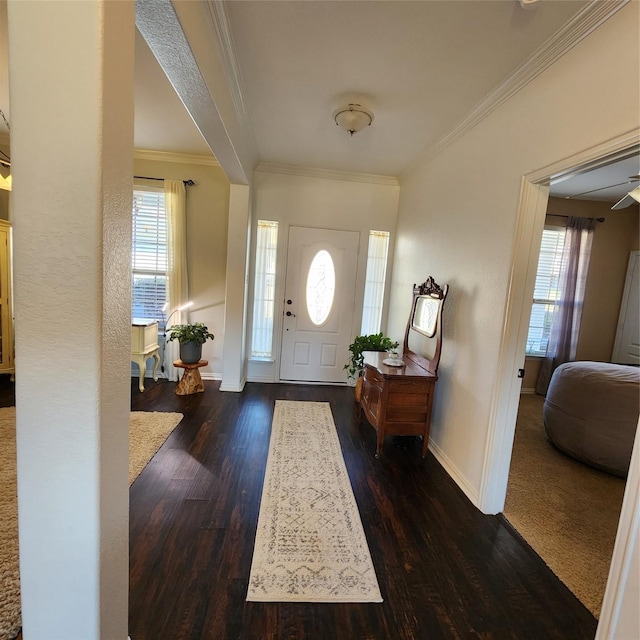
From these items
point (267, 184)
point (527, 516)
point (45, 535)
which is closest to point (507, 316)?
point (527, 516)

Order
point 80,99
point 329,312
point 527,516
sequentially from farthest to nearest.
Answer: point 329,312 → point 527,516 → point 80,99

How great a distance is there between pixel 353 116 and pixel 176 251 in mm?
2503

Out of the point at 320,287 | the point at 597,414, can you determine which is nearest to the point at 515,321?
the point at 597,414

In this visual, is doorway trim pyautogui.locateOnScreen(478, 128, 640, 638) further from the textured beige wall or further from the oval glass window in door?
the textured beige wall

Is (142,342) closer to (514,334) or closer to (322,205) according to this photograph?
(322,205)

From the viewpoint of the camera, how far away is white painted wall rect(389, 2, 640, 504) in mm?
1454

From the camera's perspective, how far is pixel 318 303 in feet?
13.8

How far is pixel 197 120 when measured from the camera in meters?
2.11

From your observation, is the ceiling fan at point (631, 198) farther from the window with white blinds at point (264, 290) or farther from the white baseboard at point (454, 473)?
the window with white blinds at point (264, 290)

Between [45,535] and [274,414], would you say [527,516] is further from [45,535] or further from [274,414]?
[45,535]

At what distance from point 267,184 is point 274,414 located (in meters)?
2.65

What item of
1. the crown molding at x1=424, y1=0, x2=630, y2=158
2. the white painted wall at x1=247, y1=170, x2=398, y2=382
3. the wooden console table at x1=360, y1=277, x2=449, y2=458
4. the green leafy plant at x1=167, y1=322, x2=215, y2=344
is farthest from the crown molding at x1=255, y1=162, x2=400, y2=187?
the green leafy plant at x1=167, y1=322, x2=215, y2=344

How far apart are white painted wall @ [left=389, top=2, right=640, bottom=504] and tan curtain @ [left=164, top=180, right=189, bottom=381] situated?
2.69m

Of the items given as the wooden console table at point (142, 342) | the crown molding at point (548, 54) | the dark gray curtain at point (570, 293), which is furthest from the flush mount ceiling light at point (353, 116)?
the dark gray curtain at point (570, 293)
